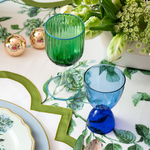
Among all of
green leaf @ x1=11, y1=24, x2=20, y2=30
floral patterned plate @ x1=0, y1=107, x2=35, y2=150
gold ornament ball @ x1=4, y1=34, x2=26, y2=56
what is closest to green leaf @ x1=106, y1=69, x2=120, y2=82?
floral patterned plate @ x1=0, y1=107, x2=35, y2=150

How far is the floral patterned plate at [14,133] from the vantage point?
53 cm

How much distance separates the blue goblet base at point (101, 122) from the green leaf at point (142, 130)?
2.7 inches

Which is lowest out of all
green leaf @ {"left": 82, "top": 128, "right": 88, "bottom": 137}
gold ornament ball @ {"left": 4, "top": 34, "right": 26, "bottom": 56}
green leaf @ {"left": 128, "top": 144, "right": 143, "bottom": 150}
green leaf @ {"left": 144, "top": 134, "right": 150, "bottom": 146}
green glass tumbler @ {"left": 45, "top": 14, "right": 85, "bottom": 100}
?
green leaf @ {"left": 128, "top": 144, "right": 143, "bottom": 150}

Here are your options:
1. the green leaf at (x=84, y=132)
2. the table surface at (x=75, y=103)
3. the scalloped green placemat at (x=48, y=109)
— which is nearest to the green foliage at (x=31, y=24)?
the table surface at (x=75, y=103)

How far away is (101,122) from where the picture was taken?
0.59 meters

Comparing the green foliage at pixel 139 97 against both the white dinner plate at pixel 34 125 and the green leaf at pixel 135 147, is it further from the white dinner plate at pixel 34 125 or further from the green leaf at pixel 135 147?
the white dinner plate at pixel 34 125

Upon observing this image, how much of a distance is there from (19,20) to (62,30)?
0.30m

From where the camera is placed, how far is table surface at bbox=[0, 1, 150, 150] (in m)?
0.59

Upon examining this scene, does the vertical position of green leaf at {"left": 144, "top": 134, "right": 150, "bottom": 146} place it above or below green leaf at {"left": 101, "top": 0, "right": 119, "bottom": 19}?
below

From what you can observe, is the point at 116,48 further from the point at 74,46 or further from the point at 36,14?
the point at 36,14

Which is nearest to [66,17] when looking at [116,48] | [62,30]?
[62,30]

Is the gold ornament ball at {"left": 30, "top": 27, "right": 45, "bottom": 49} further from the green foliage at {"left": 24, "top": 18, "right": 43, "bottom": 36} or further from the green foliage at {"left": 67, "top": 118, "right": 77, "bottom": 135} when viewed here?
the green foliage at {"left": 67, "top": 118, "right": 77, "bottom": 135}

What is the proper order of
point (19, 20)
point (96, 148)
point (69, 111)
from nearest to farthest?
point (96, 148) → point (69, 111) → point (19, 20)

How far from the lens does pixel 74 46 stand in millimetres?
595
